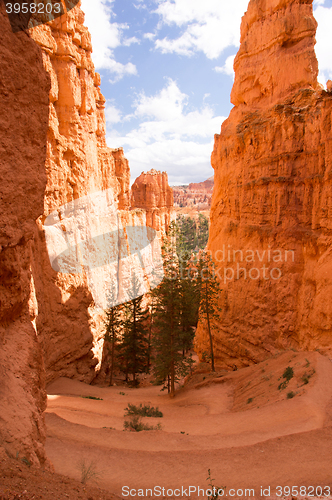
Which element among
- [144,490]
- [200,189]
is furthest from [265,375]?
[200,189]

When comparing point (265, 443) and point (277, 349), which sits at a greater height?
point (265, 443)

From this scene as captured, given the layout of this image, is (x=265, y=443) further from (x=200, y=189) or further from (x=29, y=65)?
(x=200, y=189)

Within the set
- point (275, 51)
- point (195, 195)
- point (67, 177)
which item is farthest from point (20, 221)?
point (195, 195)

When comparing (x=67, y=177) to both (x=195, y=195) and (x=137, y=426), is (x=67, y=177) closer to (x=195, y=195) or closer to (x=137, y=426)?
(x=137, y=426)

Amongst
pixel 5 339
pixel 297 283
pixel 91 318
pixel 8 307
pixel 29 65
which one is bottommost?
pixel 91 318

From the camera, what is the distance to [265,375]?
12266 mm

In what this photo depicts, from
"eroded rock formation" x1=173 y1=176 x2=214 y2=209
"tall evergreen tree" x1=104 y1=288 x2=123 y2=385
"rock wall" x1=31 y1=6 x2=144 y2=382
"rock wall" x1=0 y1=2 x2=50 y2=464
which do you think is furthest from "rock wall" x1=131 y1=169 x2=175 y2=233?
"eroded rock formation" x1=173 y1=176 x2=214 y2=209

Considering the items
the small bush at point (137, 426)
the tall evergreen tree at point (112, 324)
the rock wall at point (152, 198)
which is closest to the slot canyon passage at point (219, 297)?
the small bush at point (137, 426)

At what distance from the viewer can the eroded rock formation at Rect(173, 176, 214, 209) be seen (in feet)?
502

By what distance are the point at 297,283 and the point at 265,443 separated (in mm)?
8648

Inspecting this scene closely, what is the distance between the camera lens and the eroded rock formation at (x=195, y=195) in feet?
502

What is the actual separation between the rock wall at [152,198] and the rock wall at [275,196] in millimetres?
30437

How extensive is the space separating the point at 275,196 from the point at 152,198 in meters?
36.9

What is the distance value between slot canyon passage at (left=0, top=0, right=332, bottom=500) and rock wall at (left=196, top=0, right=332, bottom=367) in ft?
0.26
